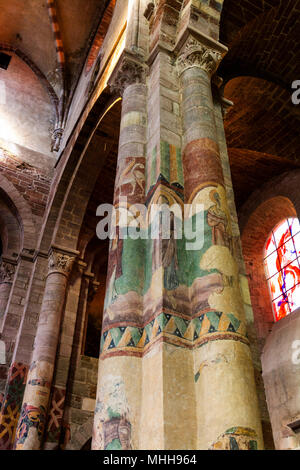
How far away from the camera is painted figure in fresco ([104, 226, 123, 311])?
314 cm

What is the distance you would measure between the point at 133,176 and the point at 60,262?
15.8ft

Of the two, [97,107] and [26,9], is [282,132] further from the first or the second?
[26,9]

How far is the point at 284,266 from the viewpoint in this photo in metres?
8.73

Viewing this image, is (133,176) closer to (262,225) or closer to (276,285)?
(276,285)

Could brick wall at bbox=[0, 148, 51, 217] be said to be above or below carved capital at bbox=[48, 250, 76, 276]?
above

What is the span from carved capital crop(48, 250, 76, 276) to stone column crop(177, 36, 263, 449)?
16.2 ft

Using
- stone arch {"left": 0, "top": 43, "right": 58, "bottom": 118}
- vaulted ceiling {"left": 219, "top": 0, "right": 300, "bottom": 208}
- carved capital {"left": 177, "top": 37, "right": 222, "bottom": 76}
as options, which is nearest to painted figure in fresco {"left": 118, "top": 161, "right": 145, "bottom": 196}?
carved capital {"left": 177, "top": 37, "right": 222, "bottom": 76}

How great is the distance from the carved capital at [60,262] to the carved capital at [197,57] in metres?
4.82

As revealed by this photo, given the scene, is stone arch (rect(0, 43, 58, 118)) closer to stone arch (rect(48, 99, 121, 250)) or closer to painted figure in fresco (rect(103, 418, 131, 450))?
stone arch (rect(48, 99, 121, 250))

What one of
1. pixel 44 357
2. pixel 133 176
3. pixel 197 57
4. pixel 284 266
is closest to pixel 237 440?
pixel 133 176

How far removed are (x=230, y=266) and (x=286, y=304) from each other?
20.0 ft

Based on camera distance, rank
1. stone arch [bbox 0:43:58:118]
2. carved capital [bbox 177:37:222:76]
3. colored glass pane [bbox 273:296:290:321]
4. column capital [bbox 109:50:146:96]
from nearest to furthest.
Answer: carved capital [bbox 177:37:222:76] → column capital [bbox 109:50:146:96] → colored glass pane [bbox 273:296:290:321] → stone arch [bbox 0:43:58:118]

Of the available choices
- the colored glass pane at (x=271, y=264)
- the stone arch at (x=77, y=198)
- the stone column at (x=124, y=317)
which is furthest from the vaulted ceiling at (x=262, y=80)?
the stone arch at (x=77, y=198)

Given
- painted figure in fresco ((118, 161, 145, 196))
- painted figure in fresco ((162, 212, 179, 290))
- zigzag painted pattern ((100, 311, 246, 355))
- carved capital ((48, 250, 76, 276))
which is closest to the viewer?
zigzag painted pattern ((100, 311, 246, 355))
